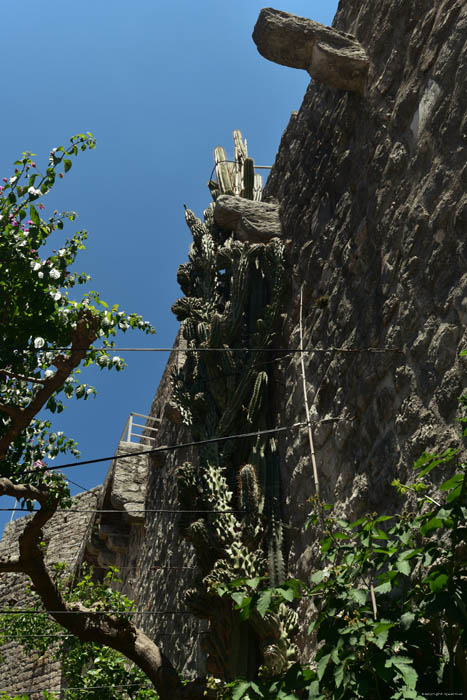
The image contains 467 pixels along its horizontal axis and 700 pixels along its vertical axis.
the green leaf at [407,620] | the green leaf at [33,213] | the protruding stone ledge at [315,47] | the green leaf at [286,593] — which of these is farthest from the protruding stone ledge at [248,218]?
the green leaf at [407,620]

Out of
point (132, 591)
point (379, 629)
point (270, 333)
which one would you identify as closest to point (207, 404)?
point (270, 333)

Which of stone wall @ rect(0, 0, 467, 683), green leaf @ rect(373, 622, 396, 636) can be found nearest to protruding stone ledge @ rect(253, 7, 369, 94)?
stone wall @ rect(0, 0, 467, 683)

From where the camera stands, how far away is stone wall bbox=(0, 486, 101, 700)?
1326 cm

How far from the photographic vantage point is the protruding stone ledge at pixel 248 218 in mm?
6934

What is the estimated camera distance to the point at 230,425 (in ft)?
19.6

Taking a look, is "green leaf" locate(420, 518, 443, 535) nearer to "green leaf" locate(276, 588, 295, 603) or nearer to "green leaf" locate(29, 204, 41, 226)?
"green leaf" locate(276, 588, 295, 603)

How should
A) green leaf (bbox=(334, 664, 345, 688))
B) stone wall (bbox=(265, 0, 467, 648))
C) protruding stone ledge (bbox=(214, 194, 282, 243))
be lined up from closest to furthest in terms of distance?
green leaf (bbox=(334, 664, 345, 688)) → stone wall (bbox=(265, 0, 467, 648)) → protruding stone ledge (bbox=(214, 194, 282, 243))

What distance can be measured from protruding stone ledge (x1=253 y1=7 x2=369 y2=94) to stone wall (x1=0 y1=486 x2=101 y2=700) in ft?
30.8

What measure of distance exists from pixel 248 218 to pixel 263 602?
15.7 ft

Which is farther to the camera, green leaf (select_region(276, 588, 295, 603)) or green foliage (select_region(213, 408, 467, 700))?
green leaf (select_region(276, 588, 295, 603))

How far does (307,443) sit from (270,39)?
118 inches

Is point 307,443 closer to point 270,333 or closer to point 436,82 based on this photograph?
point 270,333

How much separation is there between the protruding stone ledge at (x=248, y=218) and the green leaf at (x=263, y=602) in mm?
4514

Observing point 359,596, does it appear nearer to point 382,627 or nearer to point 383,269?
point 382,627
